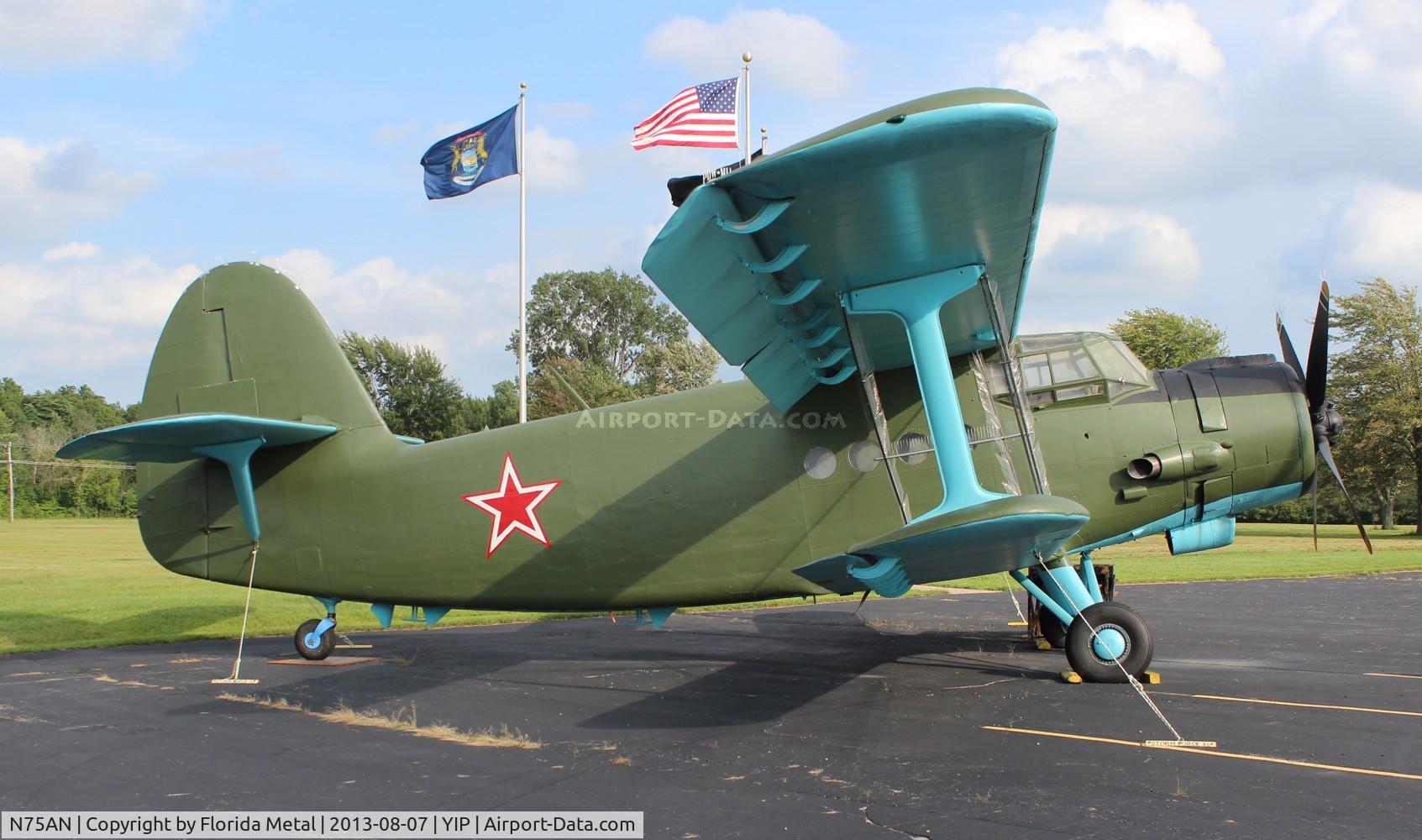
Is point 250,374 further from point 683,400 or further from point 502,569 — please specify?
point 683,400

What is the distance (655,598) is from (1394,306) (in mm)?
47088

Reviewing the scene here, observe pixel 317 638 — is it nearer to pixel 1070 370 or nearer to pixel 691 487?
pixel 691 487

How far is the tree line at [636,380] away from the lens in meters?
41.1

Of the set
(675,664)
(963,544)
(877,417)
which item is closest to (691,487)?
(877,417)

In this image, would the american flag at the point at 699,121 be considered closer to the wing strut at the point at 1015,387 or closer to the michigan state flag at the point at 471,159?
the michigan state flag at the point at 471,159

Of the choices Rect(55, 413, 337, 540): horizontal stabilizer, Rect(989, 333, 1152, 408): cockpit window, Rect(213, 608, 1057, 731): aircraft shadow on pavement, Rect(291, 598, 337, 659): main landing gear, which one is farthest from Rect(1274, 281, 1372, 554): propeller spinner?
Rect(291, 598, 337, 659): main landing gear

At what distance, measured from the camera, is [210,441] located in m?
9.79

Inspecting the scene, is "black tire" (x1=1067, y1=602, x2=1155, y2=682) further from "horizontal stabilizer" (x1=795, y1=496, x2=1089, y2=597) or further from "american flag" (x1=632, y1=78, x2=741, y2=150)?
"american flag" (x1=632, y1=78, x2=741, y2=150)

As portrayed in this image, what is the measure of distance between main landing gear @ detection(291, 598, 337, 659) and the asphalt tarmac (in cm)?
40

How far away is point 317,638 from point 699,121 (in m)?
11.6

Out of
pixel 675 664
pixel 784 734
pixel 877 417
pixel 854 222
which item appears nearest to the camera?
pixel 854 222

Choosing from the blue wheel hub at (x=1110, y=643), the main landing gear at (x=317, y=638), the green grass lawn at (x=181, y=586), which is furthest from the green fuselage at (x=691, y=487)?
the green grass lawn at (x=181, y=586)

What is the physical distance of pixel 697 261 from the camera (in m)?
5.54

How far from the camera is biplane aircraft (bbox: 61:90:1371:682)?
6.15 m
